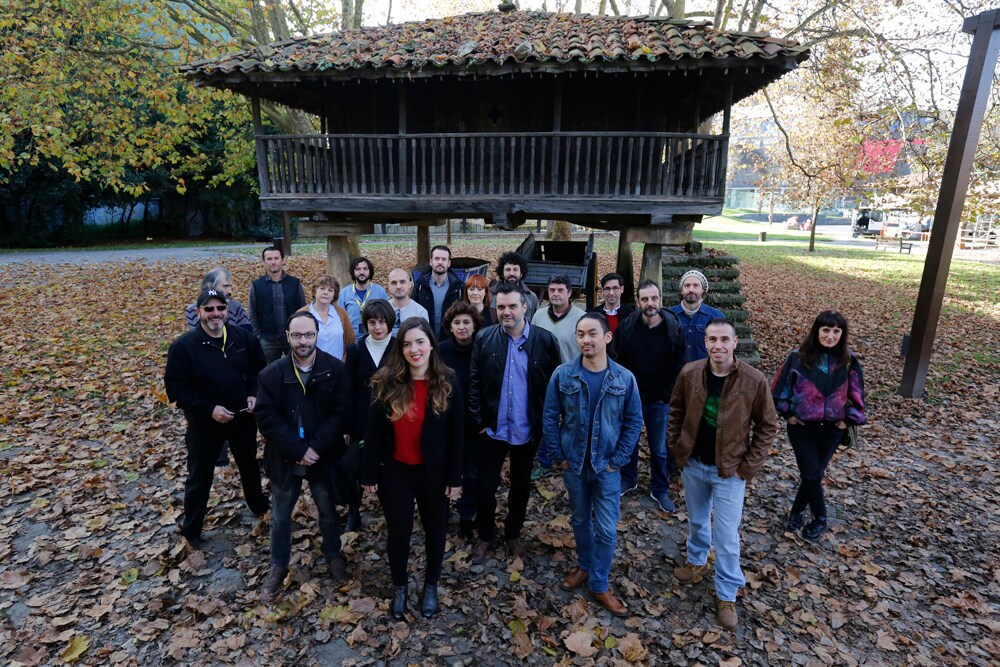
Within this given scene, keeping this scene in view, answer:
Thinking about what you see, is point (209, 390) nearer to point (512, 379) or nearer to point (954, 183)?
point (512, 379)

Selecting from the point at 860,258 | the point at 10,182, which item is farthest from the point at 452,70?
the point at 860,258

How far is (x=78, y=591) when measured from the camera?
13.2 feet

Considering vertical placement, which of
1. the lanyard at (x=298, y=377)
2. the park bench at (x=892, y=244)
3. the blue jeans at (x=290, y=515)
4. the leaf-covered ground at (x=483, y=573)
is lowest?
the leaf-covered ground at (x=483, y=573)

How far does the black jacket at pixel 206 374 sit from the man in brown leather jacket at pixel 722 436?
128 inches

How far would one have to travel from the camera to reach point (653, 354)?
486 centimetres

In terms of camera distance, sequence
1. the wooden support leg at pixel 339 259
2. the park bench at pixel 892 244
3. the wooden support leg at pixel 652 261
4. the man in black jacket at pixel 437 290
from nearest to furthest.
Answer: the man in black jacket at pixel 437 290 < the wooden support leg at pixel 652 261 < the wooden support leg at pixel 339 259 < the park bench at pixel 892 244

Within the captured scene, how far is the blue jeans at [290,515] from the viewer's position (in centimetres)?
389

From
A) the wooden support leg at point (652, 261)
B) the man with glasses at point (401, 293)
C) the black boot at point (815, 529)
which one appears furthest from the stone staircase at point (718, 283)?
the man with glasses at point (401, 293)

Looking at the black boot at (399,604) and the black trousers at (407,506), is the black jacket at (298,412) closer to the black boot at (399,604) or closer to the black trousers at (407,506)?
the black trousers at (407,506)

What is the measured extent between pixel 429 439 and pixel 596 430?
1.07 meters

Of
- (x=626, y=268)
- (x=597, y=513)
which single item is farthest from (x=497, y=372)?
(x=626, y=268)

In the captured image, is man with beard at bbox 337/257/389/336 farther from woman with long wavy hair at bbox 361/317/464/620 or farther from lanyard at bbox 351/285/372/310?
woman with long wavy hair at bbox 361/317/464/620

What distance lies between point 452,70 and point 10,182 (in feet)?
74.4

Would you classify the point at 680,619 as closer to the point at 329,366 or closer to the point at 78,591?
the point at 329,366
